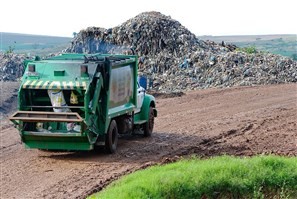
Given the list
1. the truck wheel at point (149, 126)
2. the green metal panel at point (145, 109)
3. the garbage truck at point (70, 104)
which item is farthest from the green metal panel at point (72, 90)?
the truck wheel at point (149, 126)

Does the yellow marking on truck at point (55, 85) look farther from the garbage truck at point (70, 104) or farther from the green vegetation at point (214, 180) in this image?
the green vegetation at point (214, 180)

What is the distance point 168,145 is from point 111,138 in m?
1.72

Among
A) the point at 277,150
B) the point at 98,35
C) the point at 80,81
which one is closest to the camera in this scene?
the point at 80,81

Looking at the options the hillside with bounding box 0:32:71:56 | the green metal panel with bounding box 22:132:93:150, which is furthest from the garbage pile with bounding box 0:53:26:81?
the green metal panel with bounding box 22:132:93:150

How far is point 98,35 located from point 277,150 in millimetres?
18127

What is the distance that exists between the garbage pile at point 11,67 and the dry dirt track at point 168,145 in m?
9.38

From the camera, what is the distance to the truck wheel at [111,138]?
15570 millimetres

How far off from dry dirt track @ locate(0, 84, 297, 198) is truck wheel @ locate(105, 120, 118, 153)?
0.67 feet

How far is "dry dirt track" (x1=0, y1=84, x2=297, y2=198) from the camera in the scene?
13211 millimetres

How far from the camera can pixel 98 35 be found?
33.1m

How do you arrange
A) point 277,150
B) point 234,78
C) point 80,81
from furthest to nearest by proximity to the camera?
point 234,78 < point 277,150 < point 80,81

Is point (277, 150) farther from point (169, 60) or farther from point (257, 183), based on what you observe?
point (169, 60)

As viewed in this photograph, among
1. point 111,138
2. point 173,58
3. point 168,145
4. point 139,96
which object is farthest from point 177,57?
point 111,138

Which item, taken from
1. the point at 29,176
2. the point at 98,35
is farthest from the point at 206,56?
the point at 29,176
